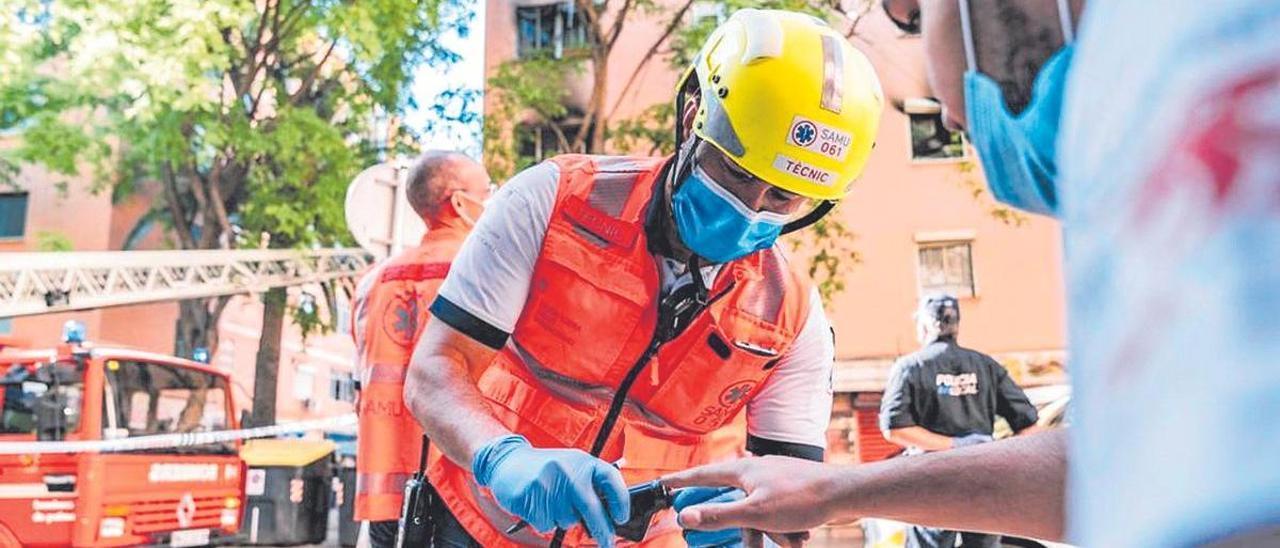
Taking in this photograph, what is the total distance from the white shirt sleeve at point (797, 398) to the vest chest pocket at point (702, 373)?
11 cm

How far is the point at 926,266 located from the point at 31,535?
1389cm

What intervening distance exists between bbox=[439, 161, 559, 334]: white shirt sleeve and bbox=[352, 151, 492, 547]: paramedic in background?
6.76 ft

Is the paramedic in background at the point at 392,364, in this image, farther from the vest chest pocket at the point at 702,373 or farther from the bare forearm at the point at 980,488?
the bare forearm at the point at 980,488

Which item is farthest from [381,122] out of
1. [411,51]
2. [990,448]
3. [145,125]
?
[990,448]

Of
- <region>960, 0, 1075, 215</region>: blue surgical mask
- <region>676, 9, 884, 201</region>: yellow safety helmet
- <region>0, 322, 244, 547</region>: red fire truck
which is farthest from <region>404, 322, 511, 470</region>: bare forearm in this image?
<region>0, 322, 244, 547</region>: red fire truck

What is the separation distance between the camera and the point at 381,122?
49.7 ft

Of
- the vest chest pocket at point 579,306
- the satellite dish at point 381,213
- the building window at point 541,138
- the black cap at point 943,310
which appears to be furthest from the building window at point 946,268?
the vest chest pocket at point 579,306

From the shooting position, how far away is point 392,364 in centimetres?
422

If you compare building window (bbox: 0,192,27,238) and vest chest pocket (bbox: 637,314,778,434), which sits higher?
building window (bbox: 0,192,27,238)

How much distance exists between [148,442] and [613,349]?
32.0 feet

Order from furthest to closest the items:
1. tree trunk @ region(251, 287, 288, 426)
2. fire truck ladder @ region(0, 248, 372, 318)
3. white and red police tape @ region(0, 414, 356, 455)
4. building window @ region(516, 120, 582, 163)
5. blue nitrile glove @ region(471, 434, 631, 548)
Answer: tree trunk @ region(251, 287, 288, 426)
building window @ region(516, 120, 582, 163)
fire truck ladder @ region(0, 248, 372, 318)
white and red police tape @ region(0, 414, 356, 455)
blue nitrile glove @ region(471, 434, 631, 548)

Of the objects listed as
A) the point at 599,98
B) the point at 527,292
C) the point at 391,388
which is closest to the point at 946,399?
the point at 391,388

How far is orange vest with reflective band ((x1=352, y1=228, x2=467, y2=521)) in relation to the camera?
165 inches

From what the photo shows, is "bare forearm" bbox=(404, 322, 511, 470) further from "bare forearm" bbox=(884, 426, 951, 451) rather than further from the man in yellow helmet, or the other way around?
"bare forearm" bbox=(884, 426, 951, 451)
